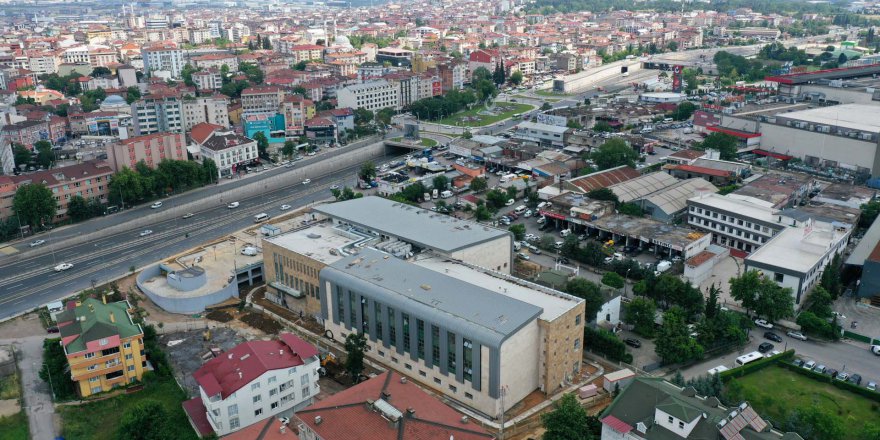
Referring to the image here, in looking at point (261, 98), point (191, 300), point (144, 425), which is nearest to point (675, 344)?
point (144, 425)

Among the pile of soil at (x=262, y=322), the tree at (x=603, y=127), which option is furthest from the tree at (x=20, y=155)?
the tree at (x=603, y=127)

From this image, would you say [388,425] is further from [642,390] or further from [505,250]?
[505,250]

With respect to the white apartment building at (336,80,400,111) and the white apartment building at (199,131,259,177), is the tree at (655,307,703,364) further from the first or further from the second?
the white apartment building at (336,80,400,111)

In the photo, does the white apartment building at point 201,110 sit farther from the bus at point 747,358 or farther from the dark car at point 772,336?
the bus at point 747,358

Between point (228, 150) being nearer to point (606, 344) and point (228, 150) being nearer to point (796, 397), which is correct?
point (606, 344)

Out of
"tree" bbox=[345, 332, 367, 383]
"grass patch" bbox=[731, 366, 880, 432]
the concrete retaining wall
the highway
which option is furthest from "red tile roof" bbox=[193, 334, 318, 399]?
"grass patch" bbox=[731, 366, 880, 432]

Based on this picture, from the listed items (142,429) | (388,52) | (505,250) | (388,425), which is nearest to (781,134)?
(505,250)

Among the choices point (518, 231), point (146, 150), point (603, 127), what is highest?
point (146, 150)
